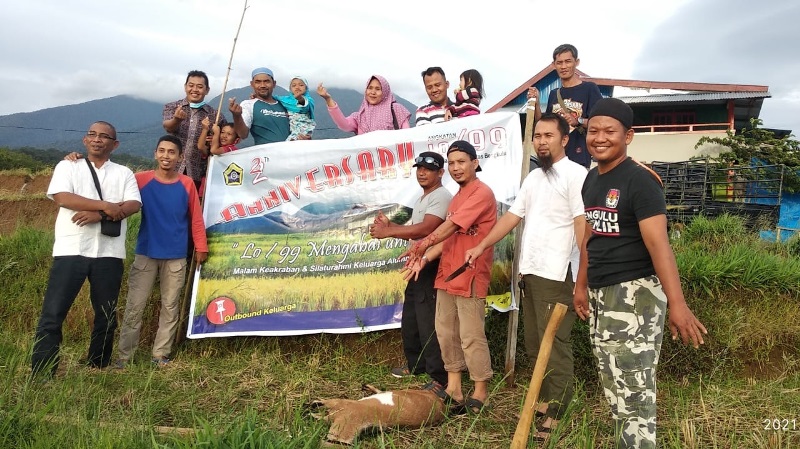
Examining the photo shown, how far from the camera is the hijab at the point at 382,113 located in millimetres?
4934

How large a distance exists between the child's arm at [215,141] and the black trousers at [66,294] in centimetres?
125

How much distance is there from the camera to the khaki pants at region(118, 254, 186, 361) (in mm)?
4211

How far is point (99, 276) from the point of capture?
384 centimetres

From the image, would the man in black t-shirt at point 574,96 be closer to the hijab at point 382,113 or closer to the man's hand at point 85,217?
the hijab at point 382,113

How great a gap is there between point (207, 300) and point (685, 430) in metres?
3.69

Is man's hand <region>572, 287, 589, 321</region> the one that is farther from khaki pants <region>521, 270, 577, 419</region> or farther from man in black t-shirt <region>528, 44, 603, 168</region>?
man in black t-shirt <region>528, 44, 603, 168</region>

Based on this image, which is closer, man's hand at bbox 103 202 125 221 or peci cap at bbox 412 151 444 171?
peci cap at bbox 412 151 444 171

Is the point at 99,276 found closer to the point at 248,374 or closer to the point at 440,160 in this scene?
the point at 248,374

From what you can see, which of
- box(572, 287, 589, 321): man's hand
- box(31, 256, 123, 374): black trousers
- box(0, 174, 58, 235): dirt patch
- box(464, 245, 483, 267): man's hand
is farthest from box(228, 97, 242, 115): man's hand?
box(0, 174, 58, 235): dirt patch

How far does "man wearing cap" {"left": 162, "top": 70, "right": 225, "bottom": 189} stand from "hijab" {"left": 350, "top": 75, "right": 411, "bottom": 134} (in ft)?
4.43

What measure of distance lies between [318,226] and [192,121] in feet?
5.22

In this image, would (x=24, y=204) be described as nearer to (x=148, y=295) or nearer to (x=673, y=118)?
(x=148, y=295)

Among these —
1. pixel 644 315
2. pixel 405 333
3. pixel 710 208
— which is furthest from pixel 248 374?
pixel 710 208

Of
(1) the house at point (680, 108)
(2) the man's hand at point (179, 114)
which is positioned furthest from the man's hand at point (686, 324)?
(1) the house at point (680, 108)
